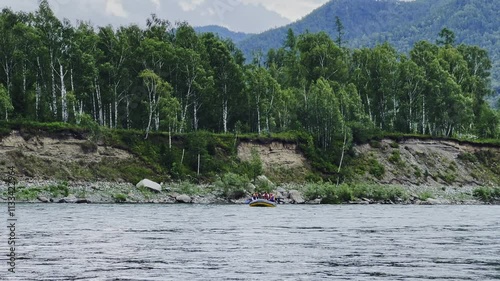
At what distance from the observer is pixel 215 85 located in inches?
4724

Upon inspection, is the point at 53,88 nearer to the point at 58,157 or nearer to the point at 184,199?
the point at 58,157

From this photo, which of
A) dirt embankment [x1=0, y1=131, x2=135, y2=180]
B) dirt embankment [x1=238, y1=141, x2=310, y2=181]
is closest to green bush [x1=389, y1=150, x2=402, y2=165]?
dirt embankment [x1=238, y1=141, x2=310, y2=181]

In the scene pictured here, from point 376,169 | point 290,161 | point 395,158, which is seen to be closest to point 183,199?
point 290,161

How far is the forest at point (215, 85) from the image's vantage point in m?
105

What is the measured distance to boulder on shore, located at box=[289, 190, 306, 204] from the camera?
310ft

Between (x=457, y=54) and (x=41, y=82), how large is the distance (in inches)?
3045

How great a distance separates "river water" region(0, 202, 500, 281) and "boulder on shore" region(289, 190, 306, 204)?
33231 millimetres

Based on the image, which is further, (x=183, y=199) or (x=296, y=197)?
(x=296, y=197)

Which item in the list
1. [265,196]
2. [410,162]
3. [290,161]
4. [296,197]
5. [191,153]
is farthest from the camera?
[410,162]

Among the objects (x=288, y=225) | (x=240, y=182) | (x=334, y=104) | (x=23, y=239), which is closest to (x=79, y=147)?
(x=240, y=182)

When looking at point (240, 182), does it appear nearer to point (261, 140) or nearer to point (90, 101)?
point (261, 140)

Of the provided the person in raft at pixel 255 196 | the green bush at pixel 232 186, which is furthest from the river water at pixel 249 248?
the green bush at pixel 232 186

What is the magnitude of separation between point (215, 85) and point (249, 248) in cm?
8351

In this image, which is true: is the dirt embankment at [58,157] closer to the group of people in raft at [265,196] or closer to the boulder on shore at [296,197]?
the group of people in raft at [265,196]
